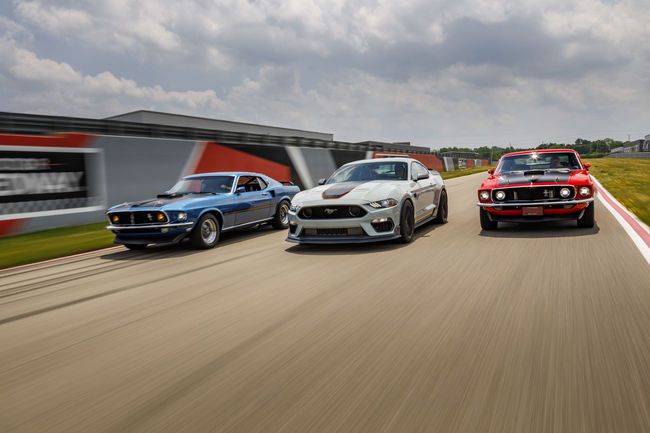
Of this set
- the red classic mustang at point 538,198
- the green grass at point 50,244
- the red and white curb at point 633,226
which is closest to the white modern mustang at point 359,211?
the red classic mustang at point 538,198

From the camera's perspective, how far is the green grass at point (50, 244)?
815cm

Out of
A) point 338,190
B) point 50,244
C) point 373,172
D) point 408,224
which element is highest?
point 373,172

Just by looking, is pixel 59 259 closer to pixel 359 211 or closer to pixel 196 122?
pixel 359 211

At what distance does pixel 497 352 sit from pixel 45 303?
14.9ft

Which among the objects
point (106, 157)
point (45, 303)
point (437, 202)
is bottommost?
point (45, 303)

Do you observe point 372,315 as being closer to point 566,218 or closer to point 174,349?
point 174,349

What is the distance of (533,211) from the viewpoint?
24.9 ft

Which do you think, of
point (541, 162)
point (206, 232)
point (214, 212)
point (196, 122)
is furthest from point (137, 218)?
point (196, 122)

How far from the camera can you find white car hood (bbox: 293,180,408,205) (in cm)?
707

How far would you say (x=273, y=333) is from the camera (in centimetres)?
349

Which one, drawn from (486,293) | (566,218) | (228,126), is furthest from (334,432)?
(228,126)

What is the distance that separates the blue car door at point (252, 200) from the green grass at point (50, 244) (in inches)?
100.0

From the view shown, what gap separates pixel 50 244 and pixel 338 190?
240 inches

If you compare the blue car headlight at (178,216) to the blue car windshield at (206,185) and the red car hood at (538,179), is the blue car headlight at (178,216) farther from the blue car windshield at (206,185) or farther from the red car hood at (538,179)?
the red car hood at (538,179)
